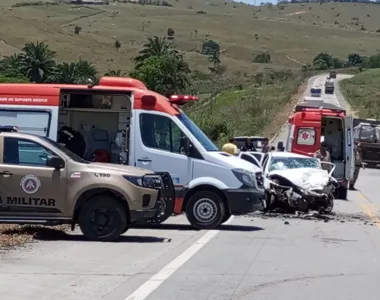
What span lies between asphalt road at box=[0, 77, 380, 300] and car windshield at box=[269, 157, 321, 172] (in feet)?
15.9

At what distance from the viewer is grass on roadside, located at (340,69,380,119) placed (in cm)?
7285

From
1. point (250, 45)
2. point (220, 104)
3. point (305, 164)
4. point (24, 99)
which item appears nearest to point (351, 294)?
point (24, 99)

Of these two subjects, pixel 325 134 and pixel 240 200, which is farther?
pixel 325 134

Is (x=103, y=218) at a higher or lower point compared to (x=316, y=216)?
Result: higher

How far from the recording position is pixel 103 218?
549 inches

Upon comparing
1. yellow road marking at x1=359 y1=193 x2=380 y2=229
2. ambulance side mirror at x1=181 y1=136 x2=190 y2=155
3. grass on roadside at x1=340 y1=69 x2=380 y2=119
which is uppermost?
grass on roadside at x1=340 y1=69 x2=380 y2=119

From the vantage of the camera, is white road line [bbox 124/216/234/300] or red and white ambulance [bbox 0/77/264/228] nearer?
white road line [bbox 124/216/234/300]

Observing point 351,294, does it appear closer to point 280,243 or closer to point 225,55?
point 280,243

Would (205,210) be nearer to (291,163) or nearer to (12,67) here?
(291,163)

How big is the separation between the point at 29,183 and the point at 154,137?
3.60 metres

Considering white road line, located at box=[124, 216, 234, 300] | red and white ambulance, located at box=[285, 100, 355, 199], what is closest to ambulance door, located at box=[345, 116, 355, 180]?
red and white ambulance, located at box=[285, 100, 355, 199]

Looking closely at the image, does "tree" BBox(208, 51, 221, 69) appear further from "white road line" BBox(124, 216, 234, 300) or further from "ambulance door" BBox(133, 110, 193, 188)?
"white road line" BBox(124, 216, 234, 300)

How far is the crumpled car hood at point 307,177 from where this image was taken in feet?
66.6

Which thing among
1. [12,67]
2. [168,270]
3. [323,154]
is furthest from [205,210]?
[12,67]
